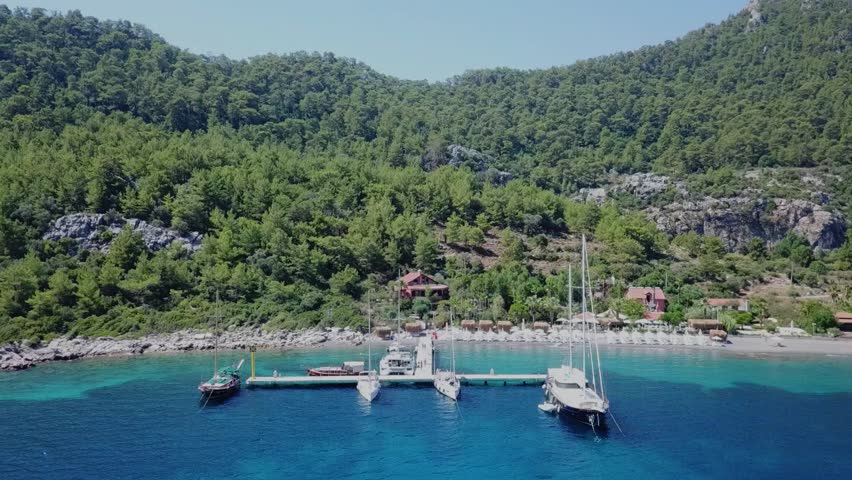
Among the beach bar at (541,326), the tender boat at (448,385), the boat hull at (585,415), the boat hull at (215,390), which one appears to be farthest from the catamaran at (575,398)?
the beach bar at (541,326)

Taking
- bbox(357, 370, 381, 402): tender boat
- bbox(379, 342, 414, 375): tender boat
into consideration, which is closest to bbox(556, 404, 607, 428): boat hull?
bbox(357, 370, 381, 402): tender boat

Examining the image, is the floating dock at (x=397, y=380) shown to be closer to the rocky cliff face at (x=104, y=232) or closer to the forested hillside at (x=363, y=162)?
the forested hillside at (x=363, y=162)

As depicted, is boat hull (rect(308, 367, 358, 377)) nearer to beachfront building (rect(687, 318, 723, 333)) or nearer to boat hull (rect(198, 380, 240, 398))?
boat hull (rect(198, 380, 240, 398))

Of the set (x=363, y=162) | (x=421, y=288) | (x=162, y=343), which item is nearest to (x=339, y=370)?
(x=162, y=343)

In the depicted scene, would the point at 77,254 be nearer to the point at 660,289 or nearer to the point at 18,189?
the point at 18,189

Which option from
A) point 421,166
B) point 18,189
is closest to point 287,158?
point 421,166

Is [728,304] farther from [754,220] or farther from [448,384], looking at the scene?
[448,384]
